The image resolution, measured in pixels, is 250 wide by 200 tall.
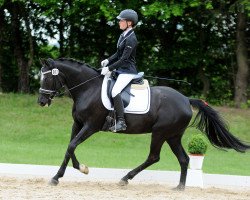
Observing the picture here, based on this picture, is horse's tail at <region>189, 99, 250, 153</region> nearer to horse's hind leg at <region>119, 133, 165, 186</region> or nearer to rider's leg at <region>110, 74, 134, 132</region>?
horse's hind leg at <region>119, 133, 165, 186</region>

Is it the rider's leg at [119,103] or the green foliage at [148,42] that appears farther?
the green foliage at [148,42]

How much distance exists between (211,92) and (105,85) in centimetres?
1585

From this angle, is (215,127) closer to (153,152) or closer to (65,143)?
(153,152)

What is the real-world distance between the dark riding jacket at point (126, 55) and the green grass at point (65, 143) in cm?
420

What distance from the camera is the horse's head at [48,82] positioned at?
35.0 feet

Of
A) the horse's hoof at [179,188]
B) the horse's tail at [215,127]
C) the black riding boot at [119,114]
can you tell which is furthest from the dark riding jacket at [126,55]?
the horse's hoof at [179,188]

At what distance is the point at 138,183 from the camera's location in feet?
38.8

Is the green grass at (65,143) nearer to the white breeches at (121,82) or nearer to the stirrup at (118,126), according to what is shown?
the stirrup at (118,126)

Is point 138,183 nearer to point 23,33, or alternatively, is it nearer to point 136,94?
point 136,94

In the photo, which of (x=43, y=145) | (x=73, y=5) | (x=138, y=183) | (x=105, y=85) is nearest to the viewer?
(x=105, y=85)

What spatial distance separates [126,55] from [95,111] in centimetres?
106

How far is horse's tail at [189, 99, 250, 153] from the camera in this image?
11383 millimetres

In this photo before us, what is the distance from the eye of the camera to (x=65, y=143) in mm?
18391

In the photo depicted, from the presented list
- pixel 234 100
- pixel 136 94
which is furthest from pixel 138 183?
pixel 234 100
